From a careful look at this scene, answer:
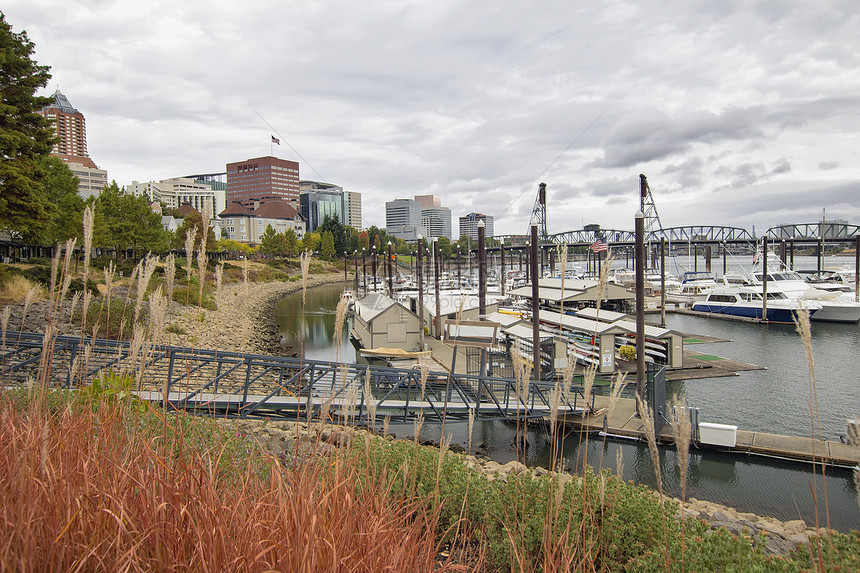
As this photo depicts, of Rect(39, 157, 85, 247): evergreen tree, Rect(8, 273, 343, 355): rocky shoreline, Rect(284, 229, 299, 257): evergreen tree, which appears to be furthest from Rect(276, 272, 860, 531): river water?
Rect(284, 229, 299, 257): evergreen tree

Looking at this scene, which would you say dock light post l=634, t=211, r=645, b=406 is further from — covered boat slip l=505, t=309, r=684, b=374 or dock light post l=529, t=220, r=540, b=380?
dock light post l=529, t=220, r=540, b=380

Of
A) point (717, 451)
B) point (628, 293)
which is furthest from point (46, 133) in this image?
point (628, 293)

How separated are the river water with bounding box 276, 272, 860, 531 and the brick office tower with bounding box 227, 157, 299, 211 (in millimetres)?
132657

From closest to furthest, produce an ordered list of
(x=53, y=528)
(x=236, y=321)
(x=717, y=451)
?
(x=53, y=528), (x=717, y=451), (x=236, y=321)

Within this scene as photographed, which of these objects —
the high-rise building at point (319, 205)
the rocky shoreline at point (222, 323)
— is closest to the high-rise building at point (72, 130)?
the high-rise building at point (319, 205)

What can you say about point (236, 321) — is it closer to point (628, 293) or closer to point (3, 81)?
point (3, 81)

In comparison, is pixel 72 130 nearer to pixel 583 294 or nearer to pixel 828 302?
pixel 583 294

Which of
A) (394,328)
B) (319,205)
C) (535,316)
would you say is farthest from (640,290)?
(319,205)

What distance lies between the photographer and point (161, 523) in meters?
1.89

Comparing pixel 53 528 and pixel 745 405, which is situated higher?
pixel 53 528

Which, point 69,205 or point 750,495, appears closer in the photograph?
point 750,495

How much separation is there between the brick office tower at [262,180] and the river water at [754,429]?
132657mm

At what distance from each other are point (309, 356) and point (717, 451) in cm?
1789

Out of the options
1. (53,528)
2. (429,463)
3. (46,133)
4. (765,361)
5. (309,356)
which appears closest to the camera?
(53,528)
